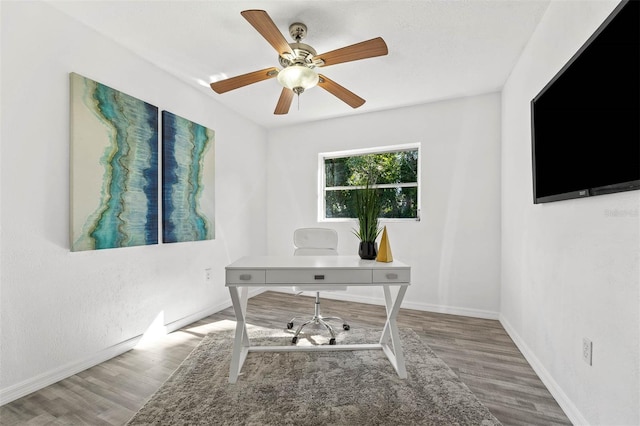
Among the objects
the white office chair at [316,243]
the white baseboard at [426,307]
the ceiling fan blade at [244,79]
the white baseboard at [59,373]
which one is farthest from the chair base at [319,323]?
the ceiling fan blade at [244,79]

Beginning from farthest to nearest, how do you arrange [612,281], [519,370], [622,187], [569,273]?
[519,370] < [569,273] < [612,281] < [622,187]

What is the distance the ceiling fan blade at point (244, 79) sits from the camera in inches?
81.8

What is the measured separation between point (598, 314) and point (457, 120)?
2.61 metres

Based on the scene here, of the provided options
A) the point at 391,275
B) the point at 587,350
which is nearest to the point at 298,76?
the point at 391,275

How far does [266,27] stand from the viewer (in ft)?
5.36

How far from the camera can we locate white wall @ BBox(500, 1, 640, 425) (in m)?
1.17

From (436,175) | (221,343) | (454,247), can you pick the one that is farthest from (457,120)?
(221,343)

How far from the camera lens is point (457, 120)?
11.2 feet

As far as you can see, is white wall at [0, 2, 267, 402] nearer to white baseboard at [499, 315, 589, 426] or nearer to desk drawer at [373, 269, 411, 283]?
desk drawer at [373, 269, 411, 283]

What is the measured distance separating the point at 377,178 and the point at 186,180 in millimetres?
2380

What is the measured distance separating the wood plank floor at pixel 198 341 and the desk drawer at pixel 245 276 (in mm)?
876

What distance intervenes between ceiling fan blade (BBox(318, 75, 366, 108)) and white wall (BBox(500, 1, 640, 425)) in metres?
1.31

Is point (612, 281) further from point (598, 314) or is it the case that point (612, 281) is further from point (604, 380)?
point (604, 380)

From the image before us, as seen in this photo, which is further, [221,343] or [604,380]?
[221,343]
